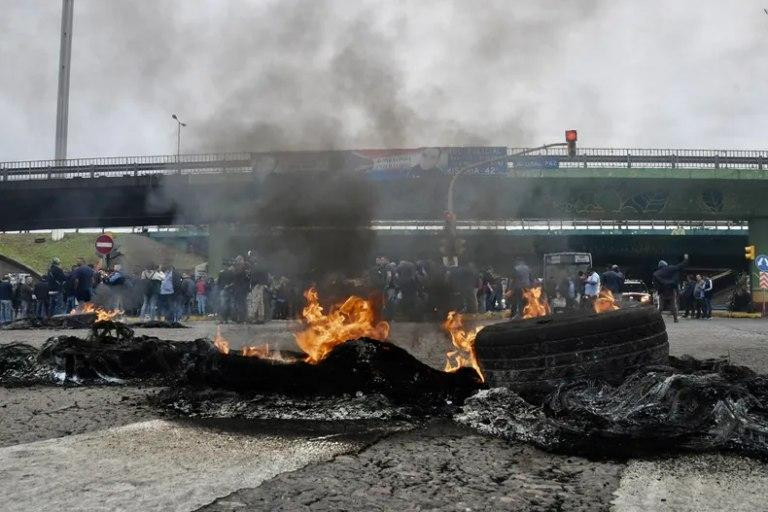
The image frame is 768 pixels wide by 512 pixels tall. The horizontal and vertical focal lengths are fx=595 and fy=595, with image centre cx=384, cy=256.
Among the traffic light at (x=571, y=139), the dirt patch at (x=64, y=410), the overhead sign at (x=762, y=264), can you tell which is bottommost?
the dirt patch at (x=64, y=410)

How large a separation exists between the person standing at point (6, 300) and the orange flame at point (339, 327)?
15303mm

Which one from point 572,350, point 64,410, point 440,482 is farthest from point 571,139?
point 440,482

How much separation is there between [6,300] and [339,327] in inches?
642

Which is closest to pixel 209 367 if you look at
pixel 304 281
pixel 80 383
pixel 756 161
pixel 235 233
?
pixel 80 383

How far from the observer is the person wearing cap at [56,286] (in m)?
16.7

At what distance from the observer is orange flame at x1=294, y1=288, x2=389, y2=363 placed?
5.70 metres

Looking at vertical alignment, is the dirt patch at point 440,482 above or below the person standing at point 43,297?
below

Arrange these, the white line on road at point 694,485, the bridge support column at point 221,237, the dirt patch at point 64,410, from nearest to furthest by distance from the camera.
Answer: the white line on road at point 694,485
the dirt patch at point 64,410
the bridge support column at point 221,237

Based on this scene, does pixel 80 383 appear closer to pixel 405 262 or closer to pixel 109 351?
pixel 109 351

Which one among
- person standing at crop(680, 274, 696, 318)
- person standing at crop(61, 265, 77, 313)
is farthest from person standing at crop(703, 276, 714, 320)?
person standing at crop(61, 265, 77, 313)

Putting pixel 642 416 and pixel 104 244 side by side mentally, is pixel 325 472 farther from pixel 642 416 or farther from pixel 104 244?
pixel 104 244

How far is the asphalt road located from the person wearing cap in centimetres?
1416

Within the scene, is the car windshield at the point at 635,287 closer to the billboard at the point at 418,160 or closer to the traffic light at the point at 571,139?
the billboard at the point at 418,160

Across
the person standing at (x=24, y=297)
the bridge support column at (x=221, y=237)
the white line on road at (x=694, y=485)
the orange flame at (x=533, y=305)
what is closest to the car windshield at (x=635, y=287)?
the orange flame at (x=533, y=305)
